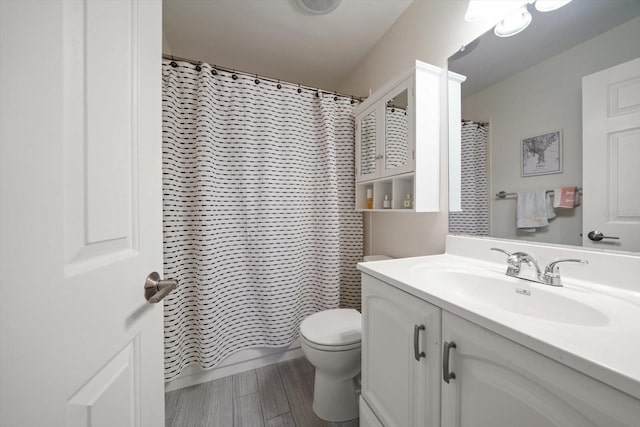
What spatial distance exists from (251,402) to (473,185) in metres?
1.69

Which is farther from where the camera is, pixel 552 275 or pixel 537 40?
pixel 537 40

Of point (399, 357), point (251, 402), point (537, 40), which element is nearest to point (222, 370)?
point (251, 402)

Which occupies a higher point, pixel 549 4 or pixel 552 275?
pixel 549 4

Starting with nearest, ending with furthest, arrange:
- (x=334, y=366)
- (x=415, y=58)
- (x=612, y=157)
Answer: (x=612, y=157)
(x=334, y=366)
(x=415, y=58)

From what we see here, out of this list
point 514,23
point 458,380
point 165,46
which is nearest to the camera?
point 458,380

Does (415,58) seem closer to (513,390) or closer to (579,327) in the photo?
(579,327)

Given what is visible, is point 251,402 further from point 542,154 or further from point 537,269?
point 542,154

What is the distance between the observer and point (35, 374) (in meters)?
0.29

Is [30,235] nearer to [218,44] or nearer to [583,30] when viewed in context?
[583,30]

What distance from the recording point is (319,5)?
1449 millimetres

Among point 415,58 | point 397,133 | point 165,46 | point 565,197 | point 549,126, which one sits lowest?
point 565,197

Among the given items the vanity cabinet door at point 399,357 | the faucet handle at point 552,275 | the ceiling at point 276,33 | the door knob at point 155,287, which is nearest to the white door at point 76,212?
the door knob at point 155,287

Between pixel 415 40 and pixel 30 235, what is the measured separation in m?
1.86

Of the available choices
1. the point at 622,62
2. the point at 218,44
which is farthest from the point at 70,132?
the point at 218,44
